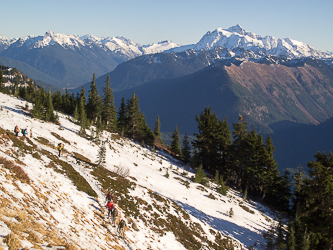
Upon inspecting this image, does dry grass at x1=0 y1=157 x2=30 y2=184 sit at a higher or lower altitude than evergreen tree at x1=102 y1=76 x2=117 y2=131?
lower

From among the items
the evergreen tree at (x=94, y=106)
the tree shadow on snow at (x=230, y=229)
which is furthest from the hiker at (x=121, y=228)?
the evergreen tree at (x=94, y=106)

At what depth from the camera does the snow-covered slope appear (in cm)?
1081

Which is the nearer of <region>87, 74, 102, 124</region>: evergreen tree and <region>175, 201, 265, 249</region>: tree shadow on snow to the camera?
<region>175, 201, 265, 249</region>: tree shadow on snow

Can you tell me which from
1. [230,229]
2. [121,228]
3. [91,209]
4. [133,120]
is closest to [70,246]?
[121,228]

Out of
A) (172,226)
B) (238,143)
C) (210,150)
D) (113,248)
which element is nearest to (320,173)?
(172,226)

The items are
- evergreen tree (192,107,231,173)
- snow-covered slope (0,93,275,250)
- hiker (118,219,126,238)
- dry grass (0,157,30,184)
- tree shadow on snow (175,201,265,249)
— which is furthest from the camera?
evergreen tree (192,107,231,173)

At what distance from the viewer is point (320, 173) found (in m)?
20.7

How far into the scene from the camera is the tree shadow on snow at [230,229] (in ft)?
76.9

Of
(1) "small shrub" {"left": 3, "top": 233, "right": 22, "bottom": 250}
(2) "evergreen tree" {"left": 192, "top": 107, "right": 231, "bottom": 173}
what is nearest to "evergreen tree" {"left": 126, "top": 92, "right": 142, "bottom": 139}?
(2) "evergreen tree" {"left": 192, "top": 107, "right": 231, "bottom": 173}

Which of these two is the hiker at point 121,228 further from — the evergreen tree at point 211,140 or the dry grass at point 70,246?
the evergreen tree at point 211,140

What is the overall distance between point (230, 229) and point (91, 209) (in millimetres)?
16393

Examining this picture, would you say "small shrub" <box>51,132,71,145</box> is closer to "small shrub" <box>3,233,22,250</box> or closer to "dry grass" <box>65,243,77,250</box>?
"dry grass" <box>65,243,77,250</box>

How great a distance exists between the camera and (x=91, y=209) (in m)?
15.8

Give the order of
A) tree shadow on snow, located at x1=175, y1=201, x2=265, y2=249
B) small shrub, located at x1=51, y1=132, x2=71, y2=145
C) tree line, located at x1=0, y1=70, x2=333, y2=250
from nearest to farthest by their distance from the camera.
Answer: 1. tree line, located at x1=0, y1=70, x2=333, y2=250
2. tree shadow on snow, located at x1=175, y1=201, x2=265, y2=249
3. small shrub, located at x1=51, y1=132, x2=71, y2=145
